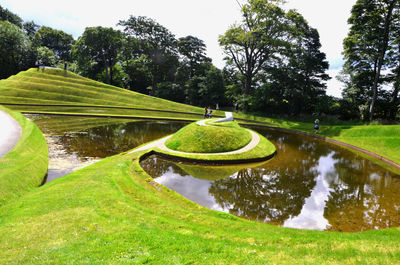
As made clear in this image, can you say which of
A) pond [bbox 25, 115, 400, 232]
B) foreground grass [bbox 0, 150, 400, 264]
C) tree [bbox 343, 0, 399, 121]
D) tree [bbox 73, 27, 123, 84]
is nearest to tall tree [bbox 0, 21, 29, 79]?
tree [bbox 73, 27, 123, 84]

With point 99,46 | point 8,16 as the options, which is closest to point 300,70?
point 99,46

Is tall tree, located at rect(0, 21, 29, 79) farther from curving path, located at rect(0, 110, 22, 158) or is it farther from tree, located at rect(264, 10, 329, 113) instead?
tree, located at rect(264, 10, 329, 113)

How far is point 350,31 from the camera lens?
2900 centimetres

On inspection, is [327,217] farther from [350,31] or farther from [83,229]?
[350,31]

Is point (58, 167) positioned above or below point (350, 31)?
below

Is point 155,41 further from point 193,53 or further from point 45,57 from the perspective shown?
point 45,57

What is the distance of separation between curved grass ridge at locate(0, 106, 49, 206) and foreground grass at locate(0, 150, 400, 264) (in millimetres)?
548

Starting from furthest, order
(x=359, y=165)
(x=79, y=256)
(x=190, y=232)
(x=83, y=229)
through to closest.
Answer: (x=359, y=165) < (x=190, y=232) < (x=83, y=229) < (x=79, y=256)

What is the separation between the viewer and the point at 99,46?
56906 mm

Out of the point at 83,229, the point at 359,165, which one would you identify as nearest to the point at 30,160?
the point at 83,229

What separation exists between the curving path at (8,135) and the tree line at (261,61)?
32.5m

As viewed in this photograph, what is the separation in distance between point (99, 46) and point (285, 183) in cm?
6040

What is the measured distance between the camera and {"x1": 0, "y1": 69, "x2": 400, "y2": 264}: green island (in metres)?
4.77

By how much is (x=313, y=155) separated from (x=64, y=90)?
45219mm
